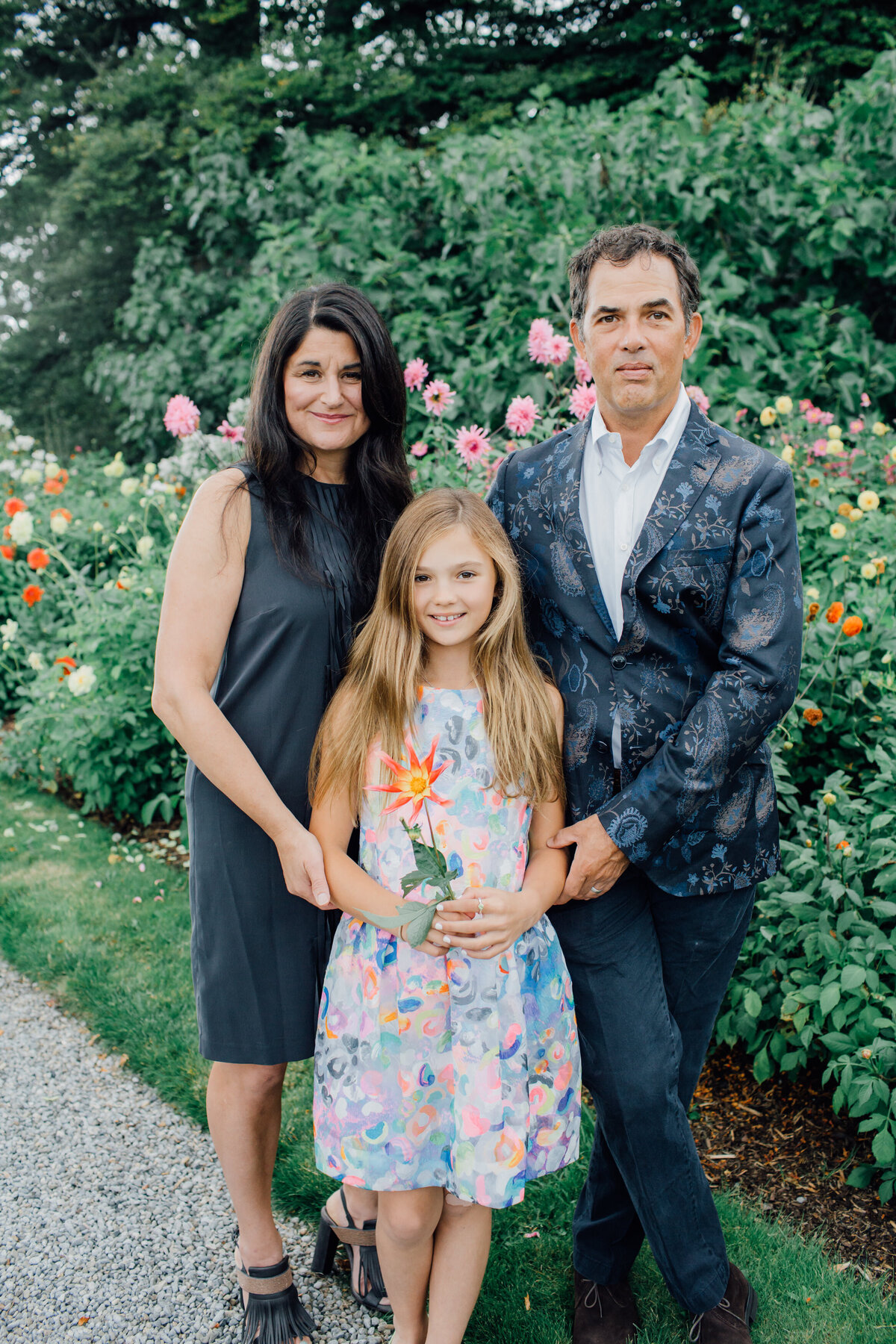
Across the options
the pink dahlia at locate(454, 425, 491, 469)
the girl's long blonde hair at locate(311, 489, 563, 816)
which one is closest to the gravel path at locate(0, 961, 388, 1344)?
the girl's long blonde hair at locate(311, 489, 563, 816)

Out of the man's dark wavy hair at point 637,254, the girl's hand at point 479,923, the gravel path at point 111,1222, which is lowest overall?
the gravel path at point 111,1222

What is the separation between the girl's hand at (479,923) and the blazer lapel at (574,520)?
520 millimetres

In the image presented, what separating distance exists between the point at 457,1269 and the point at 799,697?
5.73 ft

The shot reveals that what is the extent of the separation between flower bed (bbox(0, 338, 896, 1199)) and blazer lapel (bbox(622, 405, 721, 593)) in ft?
3.23

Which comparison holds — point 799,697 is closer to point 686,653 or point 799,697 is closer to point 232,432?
point 686,653

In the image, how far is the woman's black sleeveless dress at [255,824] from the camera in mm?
1821

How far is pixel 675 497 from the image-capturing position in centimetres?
174

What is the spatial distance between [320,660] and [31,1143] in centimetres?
170

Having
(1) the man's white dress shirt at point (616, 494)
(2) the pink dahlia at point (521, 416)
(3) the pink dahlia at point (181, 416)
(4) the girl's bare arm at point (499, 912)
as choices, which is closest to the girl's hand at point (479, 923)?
(4) the girl's bare arm at point (499, 912)

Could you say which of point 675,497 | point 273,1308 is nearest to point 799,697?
point 675,497

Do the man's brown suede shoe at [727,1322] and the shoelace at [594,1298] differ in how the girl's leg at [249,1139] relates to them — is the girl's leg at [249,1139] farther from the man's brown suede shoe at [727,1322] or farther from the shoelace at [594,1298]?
the man's brown suede shoe at [727,1322]

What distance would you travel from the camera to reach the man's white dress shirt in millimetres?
1798

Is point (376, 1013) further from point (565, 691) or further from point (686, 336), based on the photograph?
point (686, 336)

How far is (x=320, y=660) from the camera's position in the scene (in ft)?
6.08
